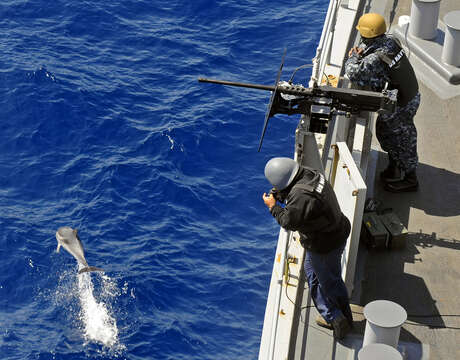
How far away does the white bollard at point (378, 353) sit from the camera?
6.40m

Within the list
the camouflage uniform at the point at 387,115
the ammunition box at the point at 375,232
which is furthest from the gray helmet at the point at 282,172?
the camouflage uniform at the point at 387,115

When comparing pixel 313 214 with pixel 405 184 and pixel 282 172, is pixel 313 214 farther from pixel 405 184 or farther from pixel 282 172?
pixel 405 184

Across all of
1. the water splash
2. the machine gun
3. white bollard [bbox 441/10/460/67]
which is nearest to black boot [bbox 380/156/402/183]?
the machine gun

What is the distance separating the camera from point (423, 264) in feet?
28.1

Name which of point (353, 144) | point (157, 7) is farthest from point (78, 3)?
point (353, 144)

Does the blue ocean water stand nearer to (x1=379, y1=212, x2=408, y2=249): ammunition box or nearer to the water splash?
the water splash

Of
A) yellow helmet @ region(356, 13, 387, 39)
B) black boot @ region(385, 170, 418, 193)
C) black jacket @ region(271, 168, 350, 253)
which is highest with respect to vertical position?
yellow helmet @ region(356, 13, 387, 39)

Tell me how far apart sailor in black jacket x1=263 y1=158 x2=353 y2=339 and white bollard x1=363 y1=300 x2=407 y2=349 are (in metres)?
0.57

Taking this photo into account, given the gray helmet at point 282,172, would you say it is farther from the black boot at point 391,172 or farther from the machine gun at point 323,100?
the black boot at point 391,172

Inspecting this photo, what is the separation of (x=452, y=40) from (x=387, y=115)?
2631 millimetres

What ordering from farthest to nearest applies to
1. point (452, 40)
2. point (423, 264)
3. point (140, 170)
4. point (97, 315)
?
1. point (140, 170)
2. point (97, 315)
3. point (452, 40)
4. point (423, 264)

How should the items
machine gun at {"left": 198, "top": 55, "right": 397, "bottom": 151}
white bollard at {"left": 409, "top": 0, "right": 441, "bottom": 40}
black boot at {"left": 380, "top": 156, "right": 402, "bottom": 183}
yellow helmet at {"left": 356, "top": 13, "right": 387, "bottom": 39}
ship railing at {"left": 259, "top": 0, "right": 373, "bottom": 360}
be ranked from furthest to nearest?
white bollard at {"left": 409, "top": 0, "right": 441, "bottom": 40}, black boot at {"left": 380, "top": 156, "right": 402, "bottom": 183}, yellow helmet at {"left": 356, "top": 13, "right": 387, "bottom": 39}, machine gun at {"left": 198, "top": 55, "right": 397, "bottom": 151}, ship railing at {"left": 259, "top": 0, "right": 373, "bottom": 360}

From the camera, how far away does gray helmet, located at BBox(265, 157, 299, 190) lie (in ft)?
22.8

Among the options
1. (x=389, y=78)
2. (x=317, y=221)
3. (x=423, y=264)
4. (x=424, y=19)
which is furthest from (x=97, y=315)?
(x=424, y=19)
